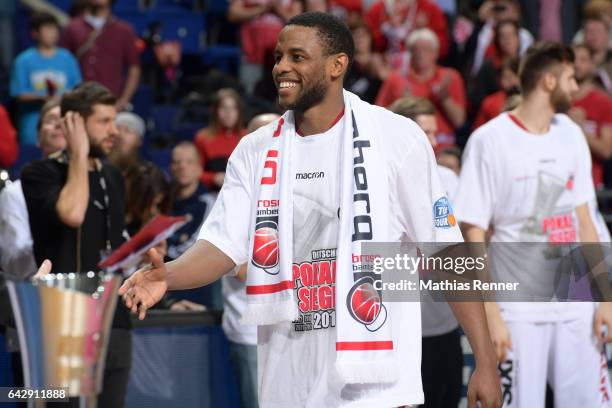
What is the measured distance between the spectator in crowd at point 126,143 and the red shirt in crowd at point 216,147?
522 millimetres

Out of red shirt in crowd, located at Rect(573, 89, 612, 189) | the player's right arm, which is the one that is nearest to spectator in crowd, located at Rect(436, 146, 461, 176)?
the player's right arm

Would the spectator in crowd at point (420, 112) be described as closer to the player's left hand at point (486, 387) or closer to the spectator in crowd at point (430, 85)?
the player's left hand at point (486, 387)

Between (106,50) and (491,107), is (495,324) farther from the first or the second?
(106,50)

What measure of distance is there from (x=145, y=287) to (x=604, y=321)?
2965 millimetres

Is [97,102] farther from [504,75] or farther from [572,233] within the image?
[504,75]

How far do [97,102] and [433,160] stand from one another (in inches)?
98.0

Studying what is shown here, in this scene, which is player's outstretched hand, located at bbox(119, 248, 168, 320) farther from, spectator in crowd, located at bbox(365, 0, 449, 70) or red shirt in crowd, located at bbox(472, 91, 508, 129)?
spectator in crowd, located at bbox(365, 0, 449, 70)

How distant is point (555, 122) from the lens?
20.6 feet

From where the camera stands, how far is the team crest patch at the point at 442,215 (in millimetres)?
4145

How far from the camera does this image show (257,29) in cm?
1180

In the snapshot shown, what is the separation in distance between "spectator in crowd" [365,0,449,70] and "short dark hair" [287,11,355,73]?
7.17 m

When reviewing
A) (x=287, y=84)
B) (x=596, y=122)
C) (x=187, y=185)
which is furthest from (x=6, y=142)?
(x=287, y=84)

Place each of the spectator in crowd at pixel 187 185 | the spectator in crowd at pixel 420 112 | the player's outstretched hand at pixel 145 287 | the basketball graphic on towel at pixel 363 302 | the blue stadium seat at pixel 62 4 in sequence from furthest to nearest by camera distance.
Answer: the blue stadium seat at pixel 62 4 < the spectator in crowd at pixel 187 185 < the spectator in crowd at pixel 420 112 < the basketball graphic on towel at pixel 363 302 < the player's outstretched hand at pixel 145 287

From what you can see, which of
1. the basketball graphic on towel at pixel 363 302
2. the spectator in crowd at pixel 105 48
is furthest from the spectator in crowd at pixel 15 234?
the spectator in crowd at pixel 105 48
